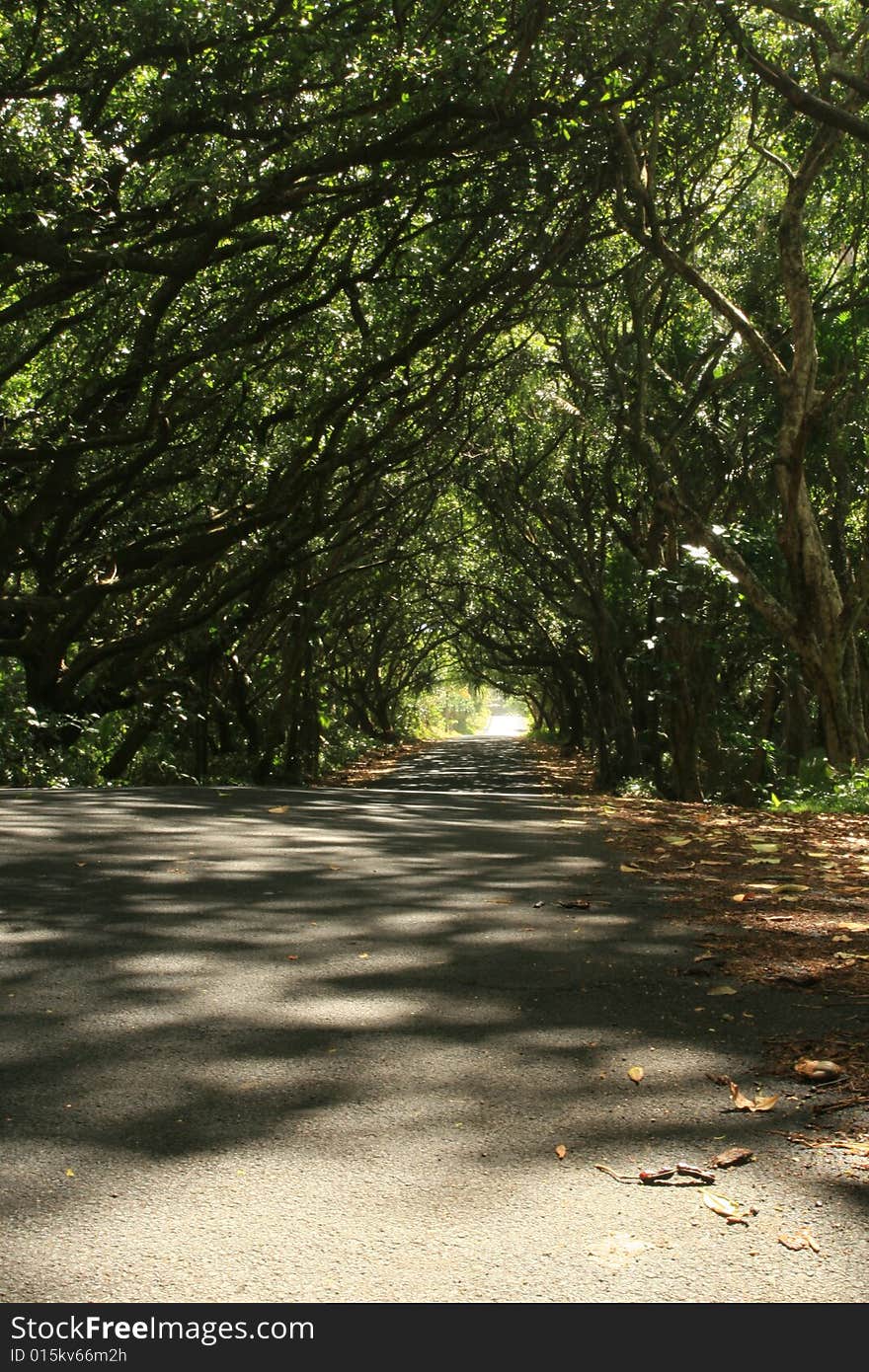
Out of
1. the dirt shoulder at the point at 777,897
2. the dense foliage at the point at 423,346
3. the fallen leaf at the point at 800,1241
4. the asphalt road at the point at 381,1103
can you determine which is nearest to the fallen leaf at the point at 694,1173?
the asphalt road at the point at 381,1103

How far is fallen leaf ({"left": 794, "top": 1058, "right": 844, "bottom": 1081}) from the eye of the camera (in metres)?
3.94

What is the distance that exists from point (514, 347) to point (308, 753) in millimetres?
11738

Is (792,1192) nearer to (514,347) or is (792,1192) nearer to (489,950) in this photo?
(489,950)

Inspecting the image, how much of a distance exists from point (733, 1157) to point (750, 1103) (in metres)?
0.42

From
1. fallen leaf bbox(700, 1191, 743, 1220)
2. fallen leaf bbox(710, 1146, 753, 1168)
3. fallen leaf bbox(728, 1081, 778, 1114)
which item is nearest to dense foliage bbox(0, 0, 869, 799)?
fallen leaf bbox(728, 1081, 778, 1114)

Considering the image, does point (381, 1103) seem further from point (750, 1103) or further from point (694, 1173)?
point (750, 1103)

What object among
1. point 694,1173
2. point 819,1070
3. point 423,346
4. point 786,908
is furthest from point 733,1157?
point 423,346

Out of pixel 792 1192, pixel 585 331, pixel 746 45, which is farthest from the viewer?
pixel 585 331

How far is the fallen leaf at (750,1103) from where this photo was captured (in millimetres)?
3679

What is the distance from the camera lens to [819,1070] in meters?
3.96

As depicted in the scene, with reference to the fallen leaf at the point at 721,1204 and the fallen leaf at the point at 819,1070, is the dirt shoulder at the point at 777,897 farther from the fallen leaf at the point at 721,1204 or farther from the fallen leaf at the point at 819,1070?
the fallen leaf at the point at 721,1204

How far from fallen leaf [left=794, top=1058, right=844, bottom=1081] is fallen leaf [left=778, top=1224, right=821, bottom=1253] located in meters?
1.05

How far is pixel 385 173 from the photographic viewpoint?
13367 mm

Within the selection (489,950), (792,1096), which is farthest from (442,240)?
(792,1096)
